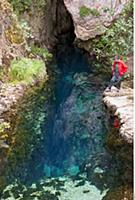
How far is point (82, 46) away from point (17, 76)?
19.8 ft

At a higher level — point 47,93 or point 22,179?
point 47,93

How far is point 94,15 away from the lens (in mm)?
21516

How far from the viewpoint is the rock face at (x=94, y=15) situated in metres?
21.4

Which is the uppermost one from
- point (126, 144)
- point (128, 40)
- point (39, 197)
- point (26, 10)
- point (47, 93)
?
point (26, 10)

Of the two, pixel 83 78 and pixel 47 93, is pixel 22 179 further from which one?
pixel 83 78

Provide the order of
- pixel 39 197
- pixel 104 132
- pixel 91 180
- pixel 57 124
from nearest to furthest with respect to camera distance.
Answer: pixel 39 197
pixel 91 180
pixel 104 132
pixel 57 124

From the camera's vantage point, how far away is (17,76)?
17.3 m

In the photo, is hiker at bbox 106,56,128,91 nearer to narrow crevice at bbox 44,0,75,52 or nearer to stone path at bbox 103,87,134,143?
stone path at bbox 103,87,134,143

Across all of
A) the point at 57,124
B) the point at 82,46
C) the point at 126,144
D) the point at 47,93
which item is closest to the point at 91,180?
the point at 126,144

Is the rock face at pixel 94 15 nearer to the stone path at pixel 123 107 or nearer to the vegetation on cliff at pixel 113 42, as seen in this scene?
the vegetation on cliff at pixel 113 42

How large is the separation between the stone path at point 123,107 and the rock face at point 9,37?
460 cm

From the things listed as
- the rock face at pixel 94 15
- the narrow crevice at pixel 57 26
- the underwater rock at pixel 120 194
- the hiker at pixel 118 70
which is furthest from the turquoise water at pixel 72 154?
the narrow crevice at pixel 57 26

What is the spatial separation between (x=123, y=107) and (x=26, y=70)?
5685 mm

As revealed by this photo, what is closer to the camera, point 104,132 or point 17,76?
point 104,132
